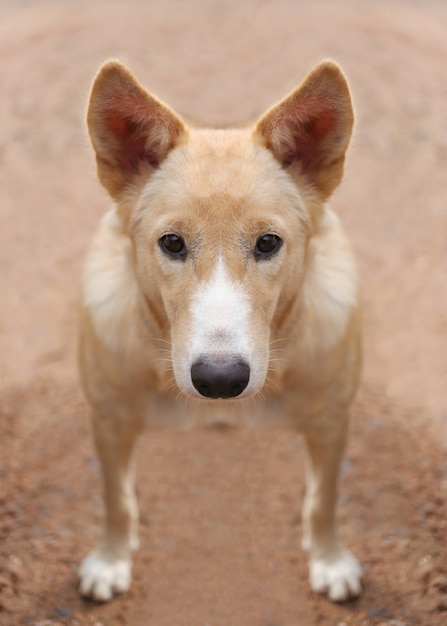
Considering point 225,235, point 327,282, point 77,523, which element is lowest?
point 77,523

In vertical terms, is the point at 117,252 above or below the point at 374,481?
above

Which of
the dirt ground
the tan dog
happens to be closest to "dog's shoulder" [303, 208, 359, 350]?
the tan dog

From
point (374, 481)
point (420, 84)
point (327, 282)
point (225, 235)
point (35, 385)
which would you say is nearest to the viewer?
point (225, 235)

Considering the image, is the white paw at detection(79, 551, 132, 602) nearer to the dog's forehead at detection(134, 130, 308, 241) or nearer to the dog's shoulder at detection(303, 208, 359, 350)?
the dog's shoulder at detection(303, 208, 359, 350)

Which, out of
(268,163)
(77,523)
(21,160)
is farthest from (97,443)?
(21,160)

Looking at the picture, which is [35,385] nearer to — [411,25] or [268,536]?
[268,536]

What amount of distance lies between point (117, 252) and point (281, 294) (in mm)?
963

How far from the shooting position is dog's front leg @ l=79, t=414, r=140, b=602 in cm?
457

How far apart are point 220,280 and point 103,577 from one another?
2.07 m

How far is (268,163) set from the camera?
3.80 meters

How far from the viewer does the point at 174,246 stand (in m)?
3.65

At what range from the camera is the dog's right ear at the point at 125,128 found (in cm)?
368

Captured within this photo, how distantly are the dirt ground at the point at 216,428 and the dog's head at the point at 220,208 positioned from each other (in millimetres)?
801

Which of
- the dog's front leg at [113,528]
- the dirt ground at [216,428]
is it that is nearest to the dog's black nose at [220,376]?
the dog's front leg at [113,528]
